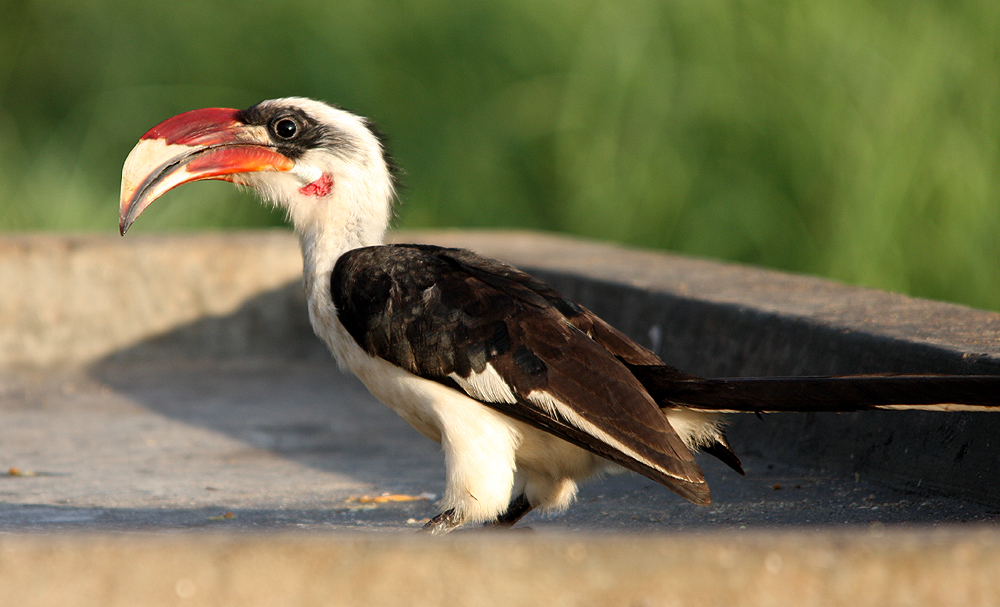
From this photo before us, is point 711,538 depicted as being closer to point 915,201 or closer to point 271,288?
point 271,288

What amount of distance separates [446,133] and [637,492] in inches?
173

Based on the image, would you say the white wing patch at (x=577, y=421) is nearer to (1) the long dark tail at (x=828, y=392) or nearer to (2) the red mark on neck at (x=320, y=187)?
(1) the long dark tail at (x=828, y=392)

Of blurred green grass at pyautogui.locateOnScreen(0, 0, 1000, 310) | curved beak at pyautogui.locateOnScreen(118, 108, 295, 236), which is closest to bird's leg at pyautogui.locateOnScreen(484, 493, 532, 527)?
curved beak at pyautogui.locateOnScreen(118, 108, 295, 236)

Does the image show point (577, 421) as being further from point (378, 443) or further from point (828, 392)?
point (378, 443)

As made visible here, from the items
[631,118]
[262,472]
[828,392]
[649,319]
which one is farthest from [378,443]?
[631,118]

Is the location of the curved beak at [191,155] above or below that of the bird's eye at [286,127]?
below

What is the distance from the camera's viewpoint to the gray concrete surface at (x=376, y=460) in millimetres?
1488

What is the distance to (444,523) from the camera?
2.59m

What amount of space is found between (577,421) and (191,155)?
4.52ft

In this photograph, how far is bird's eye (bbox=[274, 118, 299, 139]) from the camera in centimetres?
312

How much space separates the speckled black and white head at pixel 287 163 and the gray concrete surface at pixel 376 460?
0.82 metres

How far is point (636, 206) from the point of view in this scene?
6.30m

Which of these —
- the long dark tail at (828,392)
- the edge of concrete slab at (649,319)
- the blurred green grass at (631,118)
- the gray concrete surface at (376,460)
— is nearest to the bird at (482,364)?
the long dark tail at (828,392)

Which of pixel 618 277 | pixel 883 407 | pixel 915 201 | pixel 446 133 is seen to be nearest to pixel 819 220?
pixel 915 201
